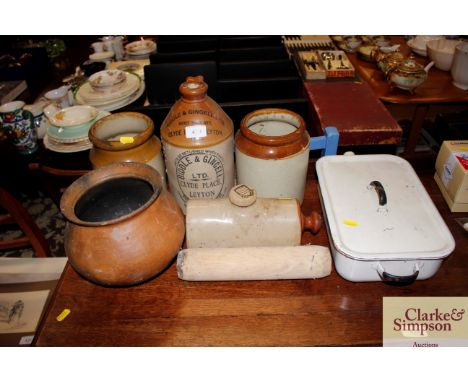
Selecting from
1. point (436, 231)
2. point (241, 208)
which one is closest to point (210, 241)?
point (241, 208)

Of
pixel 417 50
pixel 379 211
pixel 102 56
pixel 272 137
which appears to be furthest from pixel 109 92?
pixel 417 50

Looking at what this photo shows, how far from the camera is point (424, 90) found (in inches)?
81.4

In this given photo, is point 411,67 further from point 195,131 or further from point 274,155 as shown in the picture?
point 195,131

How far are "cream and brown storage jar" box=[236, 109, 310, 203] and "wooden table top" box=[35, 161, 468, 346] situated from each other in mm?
263

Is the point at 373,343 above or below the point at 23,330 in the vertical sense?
above

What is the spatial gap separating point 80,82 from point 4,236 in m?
1.08

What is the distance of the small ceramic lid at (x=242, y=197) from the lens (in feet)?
2.78

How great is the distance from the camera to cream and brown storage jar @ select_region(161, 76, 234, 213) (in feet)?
2.93

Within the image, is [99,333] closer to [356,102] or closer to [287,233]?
[287,233]

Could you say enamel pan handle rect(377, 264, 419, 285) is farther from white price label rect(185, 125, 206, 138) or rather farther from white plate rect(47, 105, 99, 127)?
white plate rect(47, 105, 99, 127)

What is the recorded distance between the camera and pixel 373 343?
764mm

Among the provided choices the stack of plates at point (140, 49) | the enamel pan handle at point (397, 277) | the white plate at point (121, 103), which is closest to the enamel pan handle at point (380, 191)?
the enamel pan handle at point (397, 277)

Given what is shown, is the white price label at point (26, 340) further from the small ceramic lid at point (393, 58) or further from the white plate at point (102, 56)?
the small ceramic lid at point (393, 58)

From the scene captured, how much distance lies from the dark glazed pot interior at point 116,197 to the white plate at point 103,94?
1.05 metres
